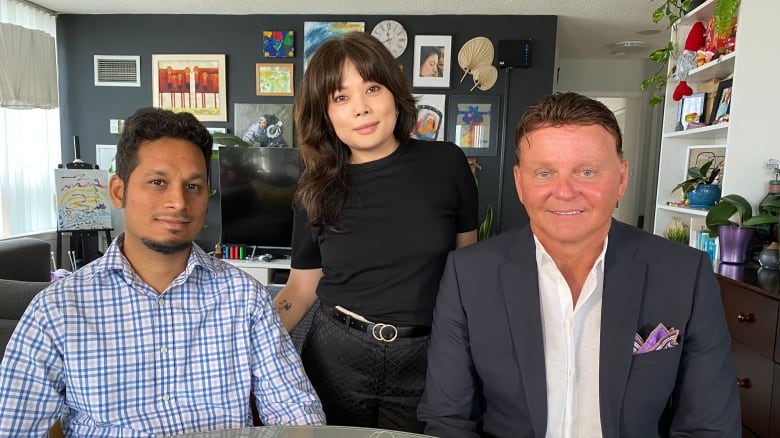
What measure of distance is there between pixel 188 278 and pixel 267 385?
307mm

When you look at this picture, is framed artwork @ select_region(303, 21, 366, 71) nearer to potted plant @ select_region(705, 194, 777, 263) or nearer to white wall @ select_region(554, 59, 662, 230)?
white wall @ select_region(554, 59, 662, 230)

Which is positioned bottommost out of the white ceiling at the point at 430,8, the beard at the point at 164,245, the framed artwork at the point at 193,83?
→ the beard at the point at 164,245

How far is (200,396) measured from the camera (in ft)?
3.55

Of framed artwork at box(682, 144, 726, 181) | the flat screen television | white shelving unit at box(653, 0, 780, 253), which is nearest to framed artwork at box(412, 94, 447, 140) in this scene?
the flat screen television

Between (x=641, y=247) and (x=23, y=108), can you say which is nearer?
(x=641, y=247)

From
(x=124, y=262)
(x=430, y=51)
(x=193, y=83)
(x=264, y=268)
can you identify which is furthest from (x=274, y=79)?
(x=124, y=262)

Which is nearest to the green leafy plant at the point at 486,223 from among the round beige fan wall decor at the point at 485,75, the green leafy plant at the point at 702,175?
the round beige fan wall decor at the point at 485,75

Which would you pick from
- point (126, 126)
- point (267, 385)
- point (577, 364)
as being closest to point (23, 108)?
point (126, 126)

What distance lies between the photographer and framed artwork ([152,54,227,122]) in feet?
16.7

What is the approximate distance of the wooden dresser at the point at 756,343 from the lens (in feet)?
5.79

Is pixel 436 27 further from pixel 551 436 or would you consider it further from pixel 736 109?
pixel 551 436

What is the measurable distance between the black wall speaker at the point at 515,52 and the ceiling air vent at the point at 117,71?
3.74 metres

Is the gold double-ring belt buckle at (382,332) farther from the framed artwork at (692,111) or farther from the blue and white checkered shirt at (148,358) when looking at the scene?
the framed artwork at (692,111)

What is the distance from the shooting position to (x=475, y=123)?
4930mm
